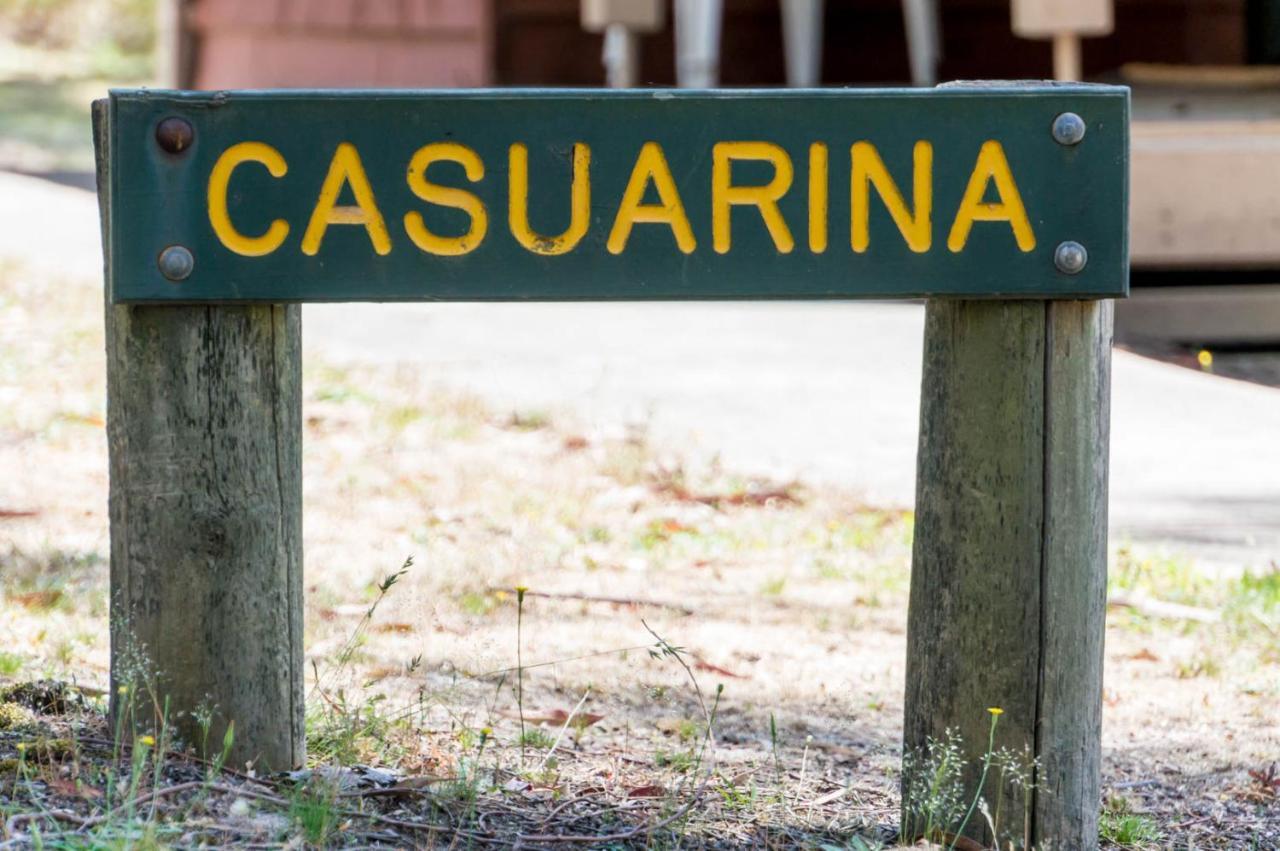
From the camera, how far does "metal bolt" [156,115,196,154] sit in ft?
7.98

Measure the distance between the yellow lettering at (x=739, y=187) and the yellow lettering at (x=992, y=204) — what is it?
0.24m

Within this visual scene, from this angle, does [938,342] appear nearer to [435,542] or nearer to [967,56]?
[435,542]

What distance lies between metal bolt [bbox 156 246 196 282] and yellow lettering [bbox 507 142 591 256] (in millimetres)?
445

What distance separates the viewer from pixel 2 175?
12.4 m

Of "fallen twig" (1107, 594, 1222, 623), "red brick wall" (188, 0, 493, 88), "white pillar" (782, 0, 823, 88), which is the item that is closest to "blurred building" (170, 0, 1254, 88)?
"red brick wall" (188, 0, 493, 88)

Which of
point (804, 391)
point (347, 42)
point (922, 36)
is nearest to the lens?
point (804, 391)

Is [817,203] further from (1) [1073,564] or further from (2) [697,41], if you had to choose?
(2) [697,41]

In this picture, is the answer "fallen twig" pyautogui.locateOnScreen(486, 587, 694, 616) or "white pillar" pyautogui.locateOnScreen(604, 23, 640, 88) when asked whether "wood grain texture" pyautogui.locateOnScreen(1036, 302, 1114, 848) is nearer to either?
"fallen twig" pyautogui.locateOnScreen(486, 587, 694, 616)

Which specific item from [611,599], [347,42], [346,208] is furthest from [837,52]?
[346,208]

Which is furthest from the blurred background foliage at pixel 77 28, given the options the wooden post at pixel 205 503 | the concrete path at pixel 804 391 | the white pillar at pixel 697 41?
the wooden post at pixel 205 503

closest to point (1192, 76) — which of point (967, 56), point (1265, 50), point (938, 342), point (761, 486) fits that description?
point (1265, 50)

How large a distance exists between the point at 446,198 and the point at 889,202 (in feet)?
2.04

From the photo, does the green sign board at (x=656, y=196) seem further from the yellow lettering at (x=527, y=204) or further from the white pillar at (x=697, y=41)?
the white pillar at (x=697, y=41)

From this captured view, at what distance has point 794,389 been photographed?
7.04m
